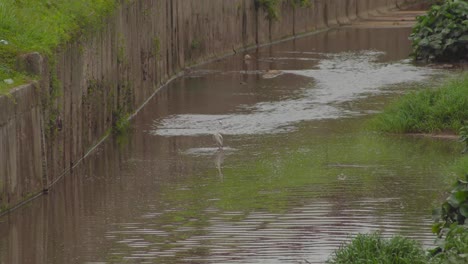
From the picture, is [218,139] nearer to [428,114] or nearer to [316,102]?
Answer: [428,114]

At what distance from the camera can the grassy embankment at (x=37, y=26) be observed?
1414 centimetres

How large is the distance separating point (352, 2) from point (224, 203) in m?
26.2

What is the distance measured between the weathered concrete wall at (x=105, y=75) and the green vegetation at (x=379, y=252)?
14.2 feet

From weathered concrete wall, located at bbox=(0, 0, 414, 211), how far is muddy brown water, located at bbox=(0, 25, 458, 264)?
0.31 metres

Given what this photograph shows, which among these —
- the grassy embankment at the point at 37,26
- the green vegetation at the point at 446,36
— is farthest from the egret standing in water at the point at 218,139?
the green vegetation at the point at 446,36

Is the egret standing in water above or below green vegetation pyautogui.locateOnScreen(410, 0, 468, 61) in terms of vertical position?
below

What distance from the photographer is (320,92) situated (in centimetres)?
2211

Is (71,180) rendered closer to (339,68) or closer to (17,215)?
(17,215)

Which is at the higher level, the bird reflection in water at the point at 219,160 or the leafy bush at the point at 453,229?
the leafy bush at the point at 453,229

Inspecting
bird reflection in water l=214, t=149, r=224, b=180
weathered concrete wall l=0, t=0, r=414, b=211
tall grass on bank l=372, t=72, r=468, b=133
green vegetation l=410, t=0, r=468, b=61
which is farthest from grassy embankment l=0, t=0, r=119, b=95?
green vegetation l=410, t=0, r=468, b=61

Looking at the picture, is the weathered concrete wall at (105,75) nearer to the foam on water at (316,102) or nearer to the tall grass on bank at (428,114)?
the foam on water at (316,102)

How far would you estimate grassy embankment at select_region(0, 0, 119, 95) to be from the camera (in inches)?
557

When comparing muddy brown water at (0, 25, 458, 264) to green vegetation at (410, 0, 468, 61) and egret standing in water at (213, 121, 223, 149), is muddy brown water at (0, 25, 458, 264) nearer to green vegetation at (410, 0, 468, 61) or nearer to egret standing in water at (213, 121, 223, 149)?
egret standing in water at (213, 121, 223, 149)

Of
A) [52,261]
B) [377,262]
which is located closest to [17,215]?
[52,261]
